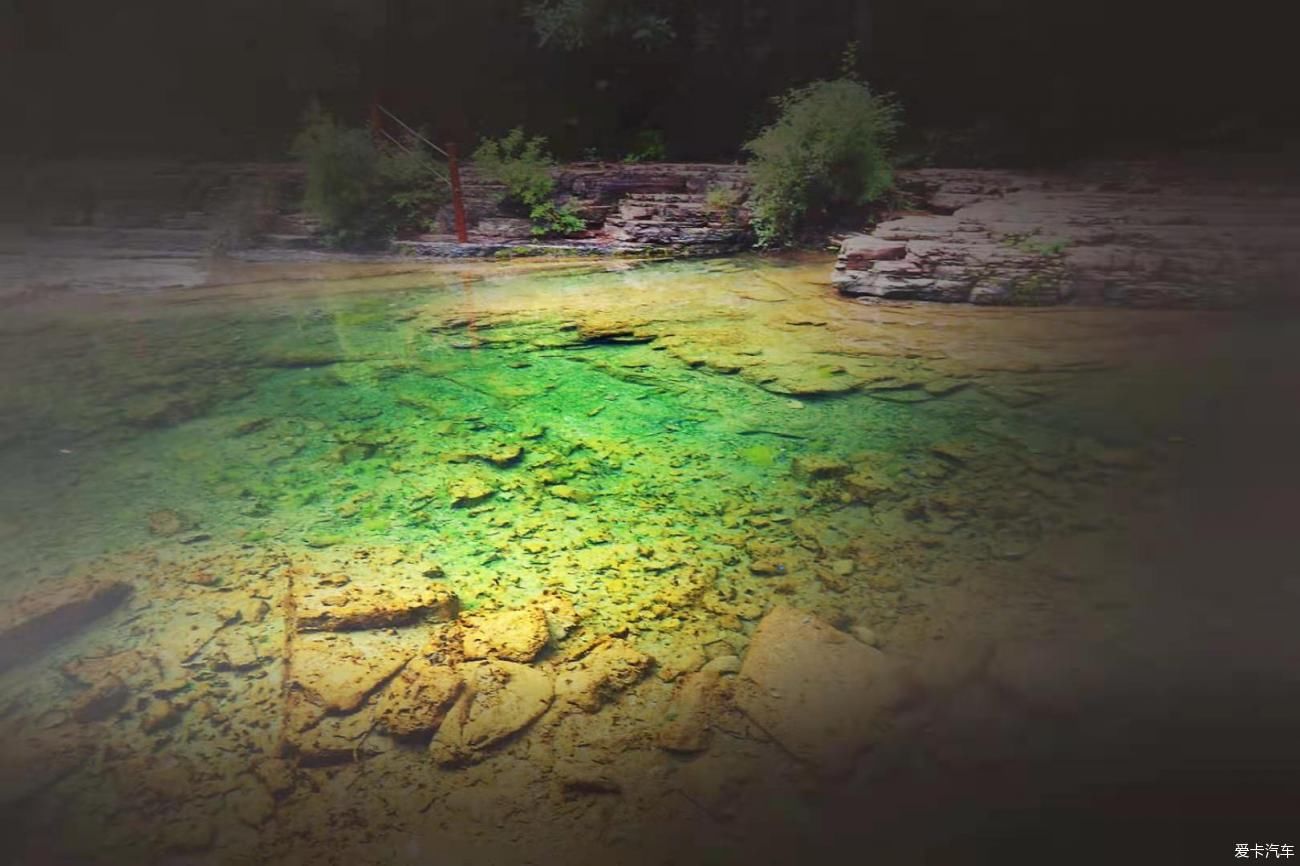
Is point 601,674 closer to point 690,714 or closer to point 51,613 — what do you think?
point 690,714

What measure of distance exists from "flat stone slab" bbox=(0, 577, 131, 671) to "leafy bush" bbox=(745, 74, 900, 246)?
5.88 m

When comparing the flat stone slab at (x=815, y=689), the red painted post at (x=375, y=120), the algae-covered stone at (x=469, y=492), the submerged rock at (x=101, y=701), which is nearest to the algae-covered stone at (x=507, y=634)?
the flat stone slab at (x=815, y=689)

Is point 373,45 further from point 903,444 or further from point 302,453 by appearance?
point 903,444

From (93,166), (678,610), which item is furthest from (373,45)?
(678,610)

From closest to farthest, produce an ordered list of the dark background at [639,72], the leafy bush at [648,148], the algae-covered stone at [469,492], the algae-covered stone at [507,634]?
the algae-covered stone at [507,634] → the algae-covered stone at [469,492] → the dark background at [639,72] → the leafy bush at [648,148]

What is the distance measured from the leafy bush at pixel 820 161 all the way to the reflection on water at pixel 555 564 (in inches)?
110

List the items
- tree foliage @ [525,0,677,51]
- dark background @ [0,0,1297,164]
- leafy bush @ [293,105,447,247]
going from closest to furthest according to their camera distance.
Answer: dark background @ [0,0,1297,164] < leafy bush @ [293,105,447,247] < tree foliage @ [525,0,677,51]

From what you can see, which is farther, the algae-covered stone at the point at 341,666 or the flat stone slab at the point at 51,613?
the flat stone slab at the point at 51,613

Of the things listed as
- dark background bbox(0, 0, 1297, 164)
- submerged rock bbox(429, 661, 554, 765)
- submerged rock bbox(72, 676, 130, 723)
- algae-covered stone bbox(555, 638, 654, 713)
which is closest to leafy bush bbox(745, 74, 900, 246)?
dark background bbox(0, 0, 1297, 164)

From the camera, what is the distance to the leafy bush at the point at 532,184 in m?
7.17

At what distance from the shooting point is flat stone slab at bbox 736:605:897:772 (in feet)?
4.94

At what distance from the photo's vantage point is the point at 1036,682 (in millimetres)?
1606

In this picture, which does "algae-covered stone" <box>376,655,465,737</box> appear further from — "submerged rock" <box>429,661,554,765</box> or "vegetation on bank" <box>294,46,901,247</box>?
"vegetation on bank" <box>294,46,901,247</box>

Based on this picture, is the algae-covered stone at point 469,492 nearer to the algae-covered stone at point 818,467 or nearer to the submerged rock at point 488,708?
the submerged rock at point 488,708
